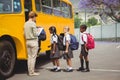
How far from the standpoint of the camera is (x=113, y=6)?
4178 cm

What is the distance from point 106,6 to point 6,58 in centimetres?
3201

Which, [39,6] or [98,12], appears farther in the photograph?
[98,12]

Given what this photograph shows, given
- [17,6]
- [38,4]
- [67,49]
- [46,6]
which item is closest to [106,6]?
[46,6]

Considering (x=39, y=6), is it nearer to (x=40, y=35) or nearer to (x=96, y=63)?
(x=40, y=35)

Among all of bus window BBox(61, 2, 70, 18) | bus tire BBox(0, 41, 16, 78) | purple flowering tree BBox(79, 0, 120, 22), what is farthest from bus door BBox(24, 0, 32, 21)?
purple flowering tree BBox(79, 0, 120, 22)

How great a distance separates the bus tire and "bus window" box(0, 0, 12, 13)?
932mm

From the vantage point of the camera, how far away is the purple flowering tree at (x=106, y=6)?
41.3m

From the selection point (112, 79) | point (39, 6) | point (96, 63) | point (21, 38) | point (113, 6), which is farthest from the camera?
point (113, 6)

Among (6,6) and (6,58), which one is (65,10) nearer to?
(6,6)

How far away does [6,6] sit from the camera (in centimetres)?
1184

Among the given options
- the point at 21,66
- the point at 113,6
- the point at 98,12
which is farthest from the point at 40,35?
the point at 98,12

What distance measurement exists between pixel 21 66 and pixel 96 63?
2841 millimetres

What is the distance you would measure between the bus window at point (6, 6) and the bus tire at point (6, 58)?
0.93 meters

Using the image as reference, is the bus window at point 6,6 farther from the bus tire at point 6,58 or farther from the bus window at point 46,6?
the bus window at point 46,6
